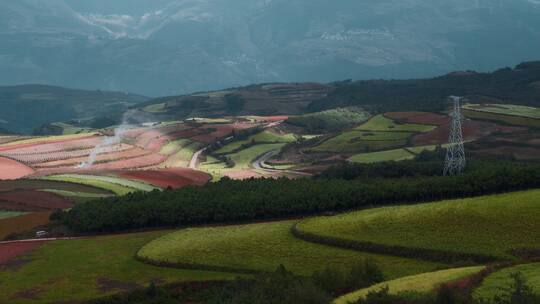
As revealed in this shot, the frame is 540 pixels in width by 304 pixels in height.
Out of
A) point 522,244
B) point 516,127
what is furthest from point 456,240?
point 516,127

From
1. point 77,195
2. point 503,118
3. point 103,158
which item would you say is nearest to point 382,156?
point 503,118

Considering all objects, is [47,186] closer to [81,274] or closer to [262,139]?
[81,274]

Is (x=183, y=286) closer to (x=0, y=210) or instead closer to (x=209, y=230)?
(x=209, y=230)

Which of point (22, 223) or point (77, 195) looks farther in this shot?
point (77, 195)

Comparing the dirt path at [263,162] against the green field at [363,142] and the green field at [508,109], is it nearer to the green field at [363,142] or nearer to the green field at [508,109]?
the green field at [363,142]

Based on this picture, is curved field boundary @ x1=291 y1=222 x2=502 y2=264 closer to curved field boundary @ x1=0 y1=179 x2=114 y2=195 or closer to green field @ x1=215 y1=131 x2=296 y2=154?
curved field boundary @ x1=0 y1=179 x2=114 y2=195

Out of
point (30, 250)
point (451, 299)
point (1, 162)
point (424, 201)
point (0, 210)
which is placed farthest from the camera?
point (1, 162)
